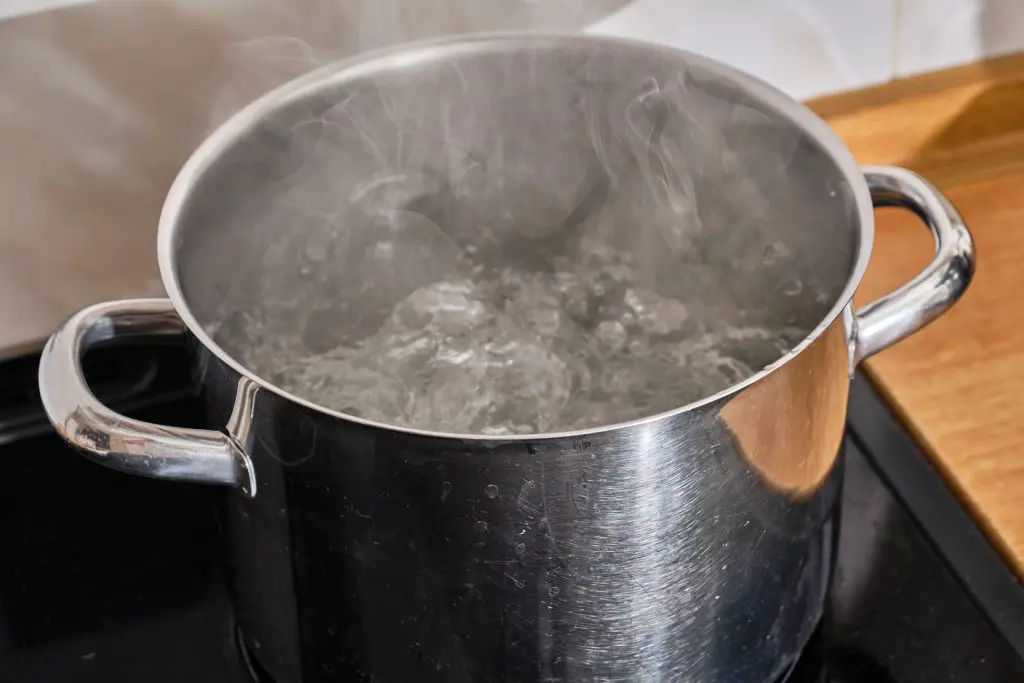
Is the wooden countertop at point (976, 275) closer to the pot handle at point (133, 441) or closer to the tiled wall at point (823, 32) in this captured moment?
the tiled wall at point (823, 32)

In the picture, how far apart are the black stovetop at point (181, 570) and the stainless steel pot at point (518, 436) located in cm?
5

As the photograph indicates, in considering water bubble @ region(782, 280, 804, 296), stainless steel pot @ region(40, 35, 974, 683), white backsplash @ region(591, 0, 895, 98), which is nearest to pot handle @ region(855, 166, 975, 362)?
stainless steel pot @ region(40, 35, 974, 683)

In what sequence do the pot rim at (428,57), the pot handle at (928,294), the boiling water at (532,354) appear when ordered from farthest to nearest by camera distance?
the boiling water at (532,354) < the pot handle at (928,294) < the pot rim at (428,57)

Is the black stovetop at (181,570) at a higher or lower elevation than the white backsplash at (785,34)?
lower

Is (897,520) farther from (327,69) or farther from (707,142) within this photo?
(327,69)

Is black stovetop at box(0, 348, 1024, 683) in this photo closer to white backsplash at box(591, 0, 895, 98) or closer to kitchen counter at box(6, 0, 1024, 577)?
kitchen counter at box(6, 0, 1024, 577)

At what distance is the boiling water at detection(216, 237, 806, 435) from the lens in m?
0.67

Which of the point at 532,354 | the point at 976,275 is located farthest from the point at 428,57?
the point at 976,275

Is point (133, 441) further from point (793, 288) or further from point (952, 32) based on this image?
point (952, 32)

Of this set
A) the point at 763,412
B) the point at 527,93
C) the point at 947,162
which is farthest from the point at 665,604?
the point at 947,162

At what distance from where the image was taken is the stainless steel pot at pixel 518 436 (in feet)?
1.47

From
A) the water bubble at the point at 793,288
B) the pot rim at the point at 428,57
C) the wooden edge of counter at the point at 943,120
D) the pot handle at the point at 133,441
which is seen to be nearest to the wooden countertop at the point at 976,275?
the wooden edge of counter at the point at 943,120

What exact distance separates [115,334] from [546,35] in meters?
0.32

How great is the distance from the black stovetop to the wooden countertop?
0.07 ft
